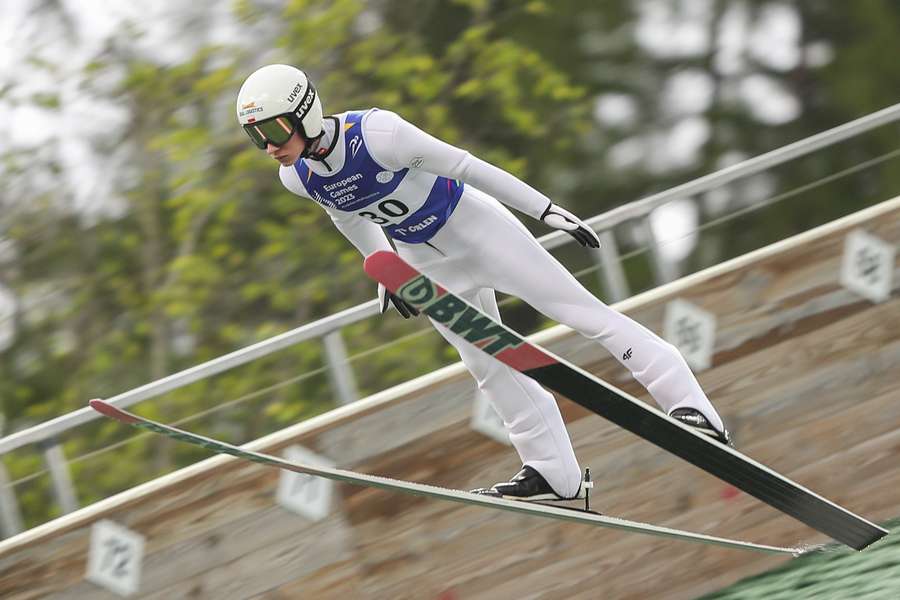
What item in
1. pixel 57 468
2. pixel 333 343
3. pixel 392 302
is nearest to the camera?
pixel 392 302

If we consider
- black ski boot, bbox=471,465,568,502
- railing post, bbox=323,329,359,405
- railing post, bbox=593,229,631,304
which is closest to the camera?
black ski boot, bbox=471,465,568,502

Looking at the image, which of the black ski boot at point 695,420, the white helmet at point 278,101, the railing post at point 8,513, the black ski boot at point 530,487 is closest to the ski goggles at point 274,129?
the white helmet at point 278,101

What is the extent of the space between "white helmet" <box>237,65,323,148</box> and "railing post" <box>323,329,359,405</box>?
1513 mm

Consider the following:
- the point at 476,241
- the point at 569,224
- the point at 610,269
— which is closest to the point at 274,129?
the point at 476,241

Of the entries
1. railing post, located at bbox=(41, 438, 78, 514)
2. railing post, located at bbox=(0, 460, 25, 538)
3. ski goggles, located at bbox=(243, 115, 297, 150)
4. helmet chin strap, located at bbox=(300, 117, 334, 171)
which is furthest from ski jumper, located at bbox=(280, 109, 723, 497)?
railing post, located at bbox=(0, 460, 25, 538)

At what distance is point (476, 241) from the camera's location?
4.01 meters

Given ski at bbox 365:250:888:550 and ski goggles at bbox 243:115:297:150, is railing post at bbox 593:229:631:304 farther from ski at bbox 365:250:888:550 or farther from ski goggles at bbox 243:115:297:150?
ski goggles at bbox 243:115:297:150

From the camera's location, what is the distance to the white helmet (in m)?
3.71

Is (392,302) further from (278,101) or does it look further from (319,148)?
(278,101)

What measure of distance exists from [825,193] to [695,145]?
1220 mm

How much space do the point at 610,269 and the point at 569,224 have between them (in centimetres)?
169

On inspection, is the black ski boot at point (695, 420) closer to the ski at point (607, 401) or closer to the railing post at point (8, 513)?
the ski at point (607, 401)

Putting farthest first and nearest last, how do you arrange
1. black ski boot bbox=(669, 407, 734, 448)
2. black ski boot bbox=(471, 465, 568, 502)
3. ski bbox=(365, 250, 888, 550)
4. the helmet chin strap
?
black ski boot bbox=(471, 465, 568, 502)
black ski boot bbox=(669, 407, 734, 448)
the helmet chin strap
ski bbox=(365, 250, 888, 550)

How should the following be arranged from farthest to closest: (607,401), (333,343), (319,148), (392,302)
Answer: (333,343)
(392,302)
(607,401)
(319,148)
